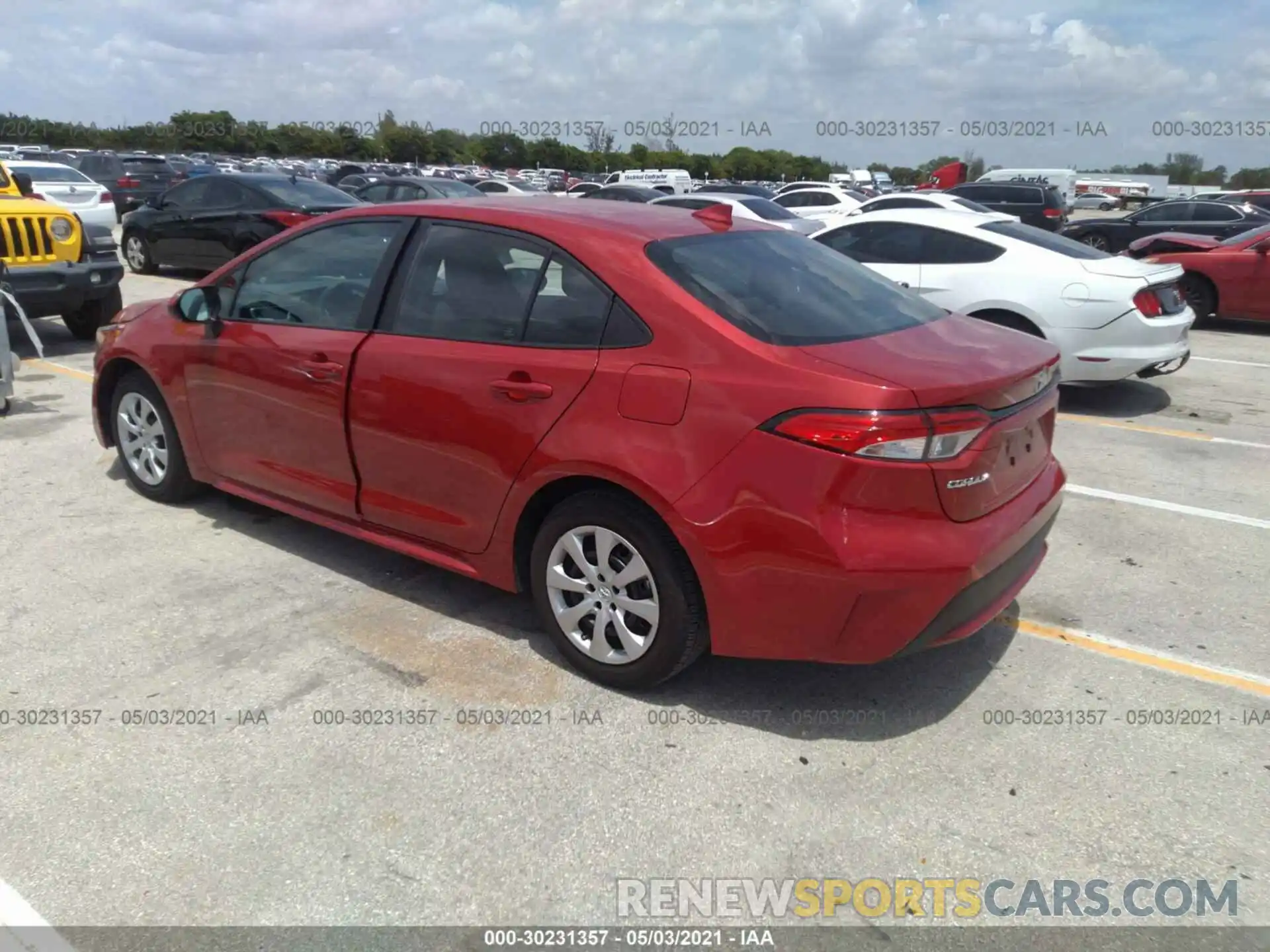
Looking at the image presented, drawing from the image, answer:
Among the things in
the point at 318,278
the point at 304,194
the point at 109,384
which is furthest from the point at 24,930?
the point at 304,194

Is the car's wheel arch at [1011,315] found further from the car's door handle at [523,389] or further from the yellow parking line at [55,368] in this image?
the yellow parking line at [55,368]

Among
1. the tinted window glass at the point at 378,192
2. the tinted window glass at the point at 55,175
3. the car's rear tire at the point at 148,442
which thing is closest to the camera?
the car's rear tire at the point at 148,442

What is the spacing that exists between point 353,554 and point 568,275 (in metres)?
2.00

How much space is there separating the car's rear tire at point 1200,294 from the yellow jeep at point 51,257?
40.7 ft

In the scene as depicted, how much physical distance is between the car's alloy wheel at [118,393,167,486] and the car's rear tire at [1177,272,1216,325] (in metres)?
12.2

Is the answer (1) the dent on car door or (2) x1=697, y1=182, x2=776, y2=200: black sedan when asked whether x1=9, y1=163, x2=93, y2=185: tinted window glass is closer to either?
(2) x1=697, y1=182, x2=776, y2=200: black sedan

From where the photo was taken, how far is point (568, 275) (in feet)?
12.1

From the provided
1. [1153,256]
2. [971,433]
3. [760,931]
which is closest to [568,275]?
[971,433]

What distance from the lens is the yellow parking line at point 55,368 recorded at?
856 cm

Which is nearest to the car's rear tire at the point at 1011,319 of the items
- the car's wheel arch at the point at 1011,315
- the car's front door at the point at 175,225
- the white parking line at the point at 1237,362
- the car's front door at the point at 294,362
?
the car's wheel arch at the point at 1011,315

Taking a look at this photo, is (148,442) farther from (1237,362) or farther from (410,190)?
(410,190)

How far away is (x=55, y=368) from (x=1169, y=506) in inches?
348

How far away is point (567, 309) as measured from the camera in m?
3.66

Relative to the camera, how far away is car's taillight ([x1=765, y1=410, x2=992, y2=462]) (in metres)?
3.01
